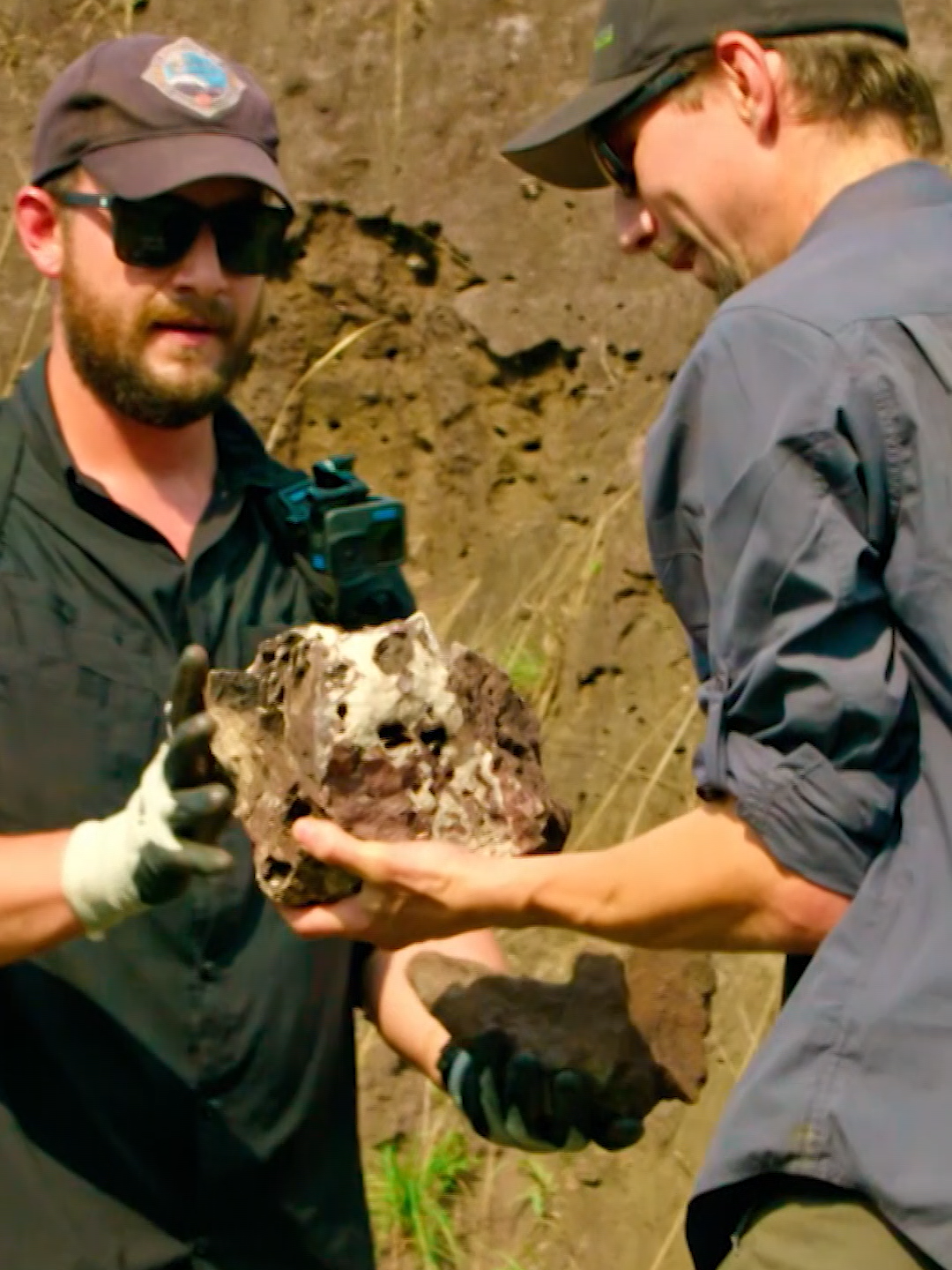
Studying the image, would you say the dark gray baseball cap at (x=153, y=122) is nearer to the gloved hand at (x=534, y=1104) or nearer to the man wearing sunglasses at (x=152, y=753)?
the man wearing sunglasses at (x=152, y=753)

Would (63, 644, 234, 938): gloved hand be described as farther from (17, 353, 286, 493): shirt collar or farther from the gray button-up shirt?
the gray button-up shirt

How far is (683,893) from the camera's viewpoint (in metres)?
2.33

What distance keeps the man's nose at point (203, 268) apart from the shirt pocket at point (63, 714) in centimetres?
60

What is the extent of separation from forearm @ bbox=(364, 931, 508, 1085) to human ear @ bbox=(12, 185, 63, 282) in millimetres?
1254

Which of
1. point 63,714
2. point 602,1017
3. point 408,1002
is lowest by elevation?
point 408,1002

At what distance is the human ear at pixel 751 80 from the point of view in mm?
2418

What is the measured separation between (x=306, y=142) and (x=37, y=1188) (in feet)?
11.6

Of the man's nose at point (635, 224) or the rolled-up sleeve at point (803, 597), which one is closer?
the rolled-up sleeve at point (803, 597)

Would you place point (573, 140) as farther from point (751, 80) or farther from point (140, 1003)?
point (140, 1003)

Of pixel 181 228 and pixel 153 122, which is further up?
pixel 153 122

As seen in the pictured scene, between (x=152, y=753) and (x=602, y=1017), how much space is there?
0.75 metres

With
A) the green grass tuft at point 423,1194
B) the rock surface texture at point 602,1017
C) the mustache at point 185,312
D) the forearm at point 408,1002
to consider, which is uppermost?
the mustache at point 185,312

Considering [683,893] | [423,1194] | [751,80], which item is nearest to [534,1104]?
[683,893]

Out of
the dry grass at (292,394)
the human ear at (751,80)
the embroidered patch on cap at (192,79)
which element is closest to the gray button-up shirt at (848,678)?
the human ear at (751,80)
